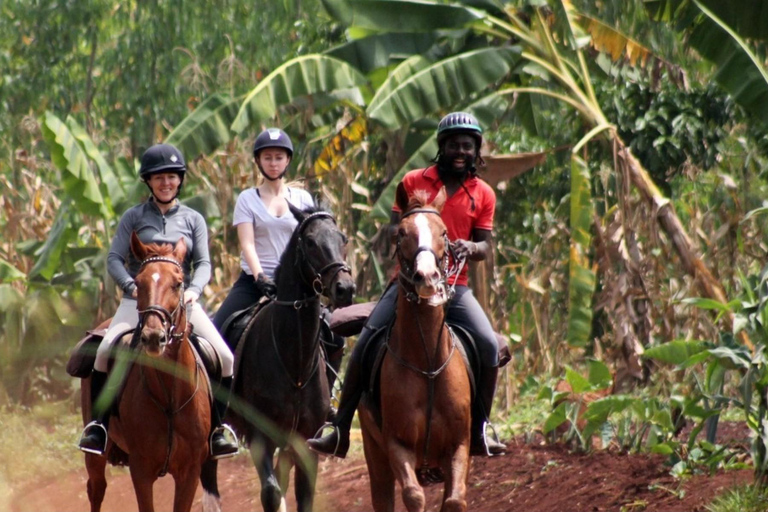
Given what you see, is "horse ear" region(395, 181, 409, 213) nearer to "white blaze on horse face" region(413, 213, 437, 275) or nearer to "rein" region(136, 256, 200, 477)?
"white blaze on horse face" region(413, 213, 437, 275)

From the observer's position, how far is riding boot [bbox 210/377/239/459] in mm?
8625

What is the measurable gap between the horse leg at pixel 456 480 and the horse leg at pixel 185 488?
72.7 inches

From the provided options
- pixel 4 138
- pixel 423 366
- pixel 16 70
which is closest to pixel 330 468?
pixel 423 366

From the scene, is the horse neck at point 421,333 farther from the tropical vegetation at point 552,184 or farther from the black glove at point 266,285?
the tropical vegetation at point 552,184

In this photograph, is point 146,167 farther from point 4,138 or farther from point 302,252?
point 4,138

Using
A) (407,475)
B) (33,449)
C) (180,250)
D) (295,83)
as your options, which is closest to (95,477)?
(180,250)

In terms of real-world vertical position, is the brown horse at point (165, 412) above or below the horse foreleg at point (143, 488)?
above

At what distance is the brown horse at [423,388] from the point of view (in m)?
7.33

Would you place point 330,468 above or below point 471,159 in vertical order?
below

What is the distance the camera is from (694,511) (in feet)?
29.3

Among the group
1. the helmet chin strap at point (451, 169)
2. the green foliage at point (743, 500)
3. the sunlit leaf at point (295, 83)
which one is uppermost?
the sunlit leaf at point (295, 83)

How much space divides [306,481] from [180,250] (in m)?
2.32

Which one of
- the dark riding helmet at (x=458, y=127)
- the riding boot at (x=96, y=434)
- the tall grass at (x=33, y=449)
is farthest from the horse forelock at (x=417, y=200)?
the tall grass at (x=33, y=449)

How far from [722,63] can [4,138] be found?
1477 centimetres
